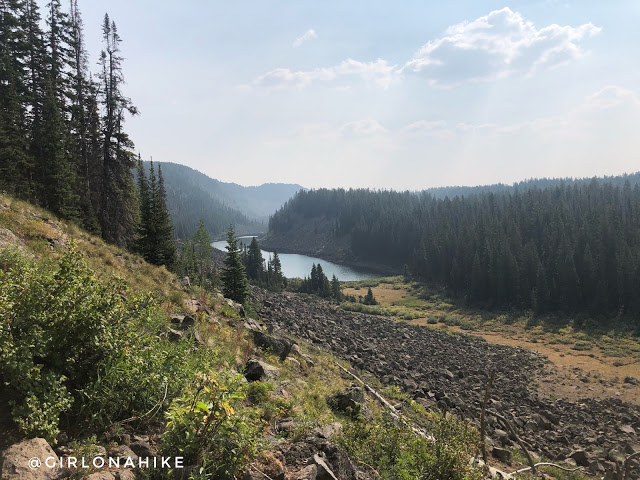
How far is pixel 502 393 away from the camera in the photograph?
2552cm

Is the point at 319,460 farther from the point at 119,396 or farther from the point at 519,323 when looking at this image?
the point at 519,323

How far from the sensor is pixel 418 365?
92.3ft

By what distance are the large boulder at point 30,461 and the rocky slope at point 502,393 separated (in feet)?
42.6

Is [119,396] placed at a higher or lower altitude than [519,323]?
higher

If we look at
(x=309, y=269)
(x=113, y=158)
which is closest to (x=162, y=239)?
(x=113, y=158)

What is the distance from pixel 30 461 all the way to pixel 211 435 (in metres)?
1.50

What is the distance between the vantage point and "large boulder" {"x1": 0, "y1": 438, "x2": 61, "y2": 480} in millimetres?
3018

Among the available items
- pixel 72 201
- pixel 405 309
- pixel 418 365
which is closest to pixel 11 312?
pixel 72 201

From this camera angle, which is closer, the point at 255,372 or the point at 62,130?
the point at 255,372

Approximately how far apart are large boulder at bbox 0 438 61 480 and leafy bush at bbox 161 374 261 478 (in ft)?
3.02

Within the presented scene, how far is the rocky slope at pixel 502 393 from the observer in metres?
17.5

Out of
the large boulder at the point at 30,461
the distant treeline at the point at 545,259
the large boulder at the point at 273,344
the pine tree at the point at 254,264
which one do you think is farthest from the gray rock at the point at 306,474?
the pine tree at the point at 254,264

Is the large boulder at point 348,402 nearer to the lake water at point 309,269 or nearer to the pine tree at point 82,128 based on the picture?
the pine tree at point 82,128

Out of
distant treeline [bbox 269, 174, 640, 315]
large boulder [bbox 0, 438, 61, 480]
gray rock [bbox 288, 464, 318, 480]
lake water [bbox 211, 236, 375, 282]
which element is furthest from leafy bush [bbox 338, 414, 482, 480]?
lake water [bbox 211, 236, 375, 282]
